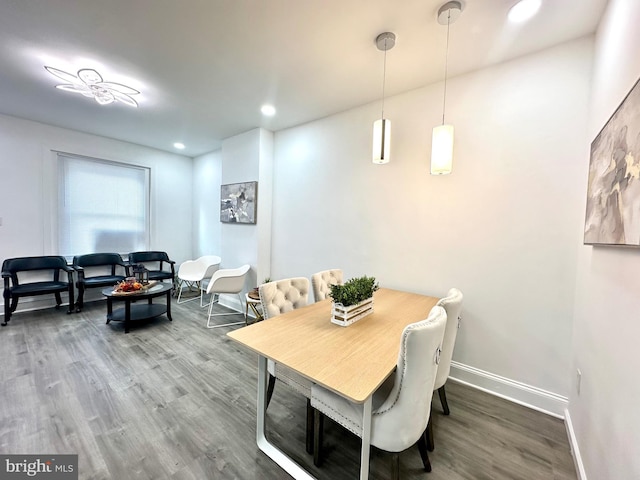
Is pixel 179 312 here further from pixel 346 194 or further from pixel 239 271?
pixel 346 194

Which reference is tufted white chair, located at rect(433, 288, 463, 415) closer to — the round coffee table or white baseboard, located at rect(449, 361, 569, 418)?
white baseboard, located at rect(449, 361, 569, 418)

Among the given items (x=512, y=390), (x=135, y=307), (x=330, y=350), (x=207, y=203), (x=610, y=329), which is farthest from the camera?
(x=207, y=203)

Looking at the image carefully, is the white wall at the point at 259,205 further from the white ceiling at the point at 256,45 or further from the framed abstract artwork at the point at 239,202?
the white ceiling at the point at 256,45

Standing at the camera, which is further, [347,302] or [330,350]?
[347,302]

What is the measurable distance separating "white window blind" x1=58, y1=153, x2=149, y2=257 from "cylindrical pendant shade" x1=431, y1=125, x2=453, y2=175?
211 inches

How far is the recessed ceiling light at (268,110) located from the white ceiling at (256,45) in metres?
0.12

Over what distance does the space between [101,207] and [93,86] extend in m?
2.73

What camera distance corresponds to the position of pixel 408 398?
42.0 inches

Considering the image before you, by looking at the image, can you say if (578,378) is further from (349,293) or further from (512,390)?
(349,293)

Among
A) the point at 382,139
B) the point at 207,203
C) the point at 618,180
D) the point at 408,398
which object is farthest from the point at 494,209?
the point at 207,203

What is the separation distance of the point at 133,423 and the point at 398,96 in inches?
143

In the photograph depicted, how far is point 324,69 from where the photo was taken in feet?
7.33

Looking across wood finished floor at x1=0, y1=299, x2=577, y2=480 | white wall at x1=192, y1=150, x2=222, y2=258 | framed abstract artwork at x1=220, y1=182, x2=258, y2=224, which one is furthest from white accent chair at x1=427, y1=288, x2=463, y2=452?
white wall at x1=192, y1=150, x2=222, y2=258

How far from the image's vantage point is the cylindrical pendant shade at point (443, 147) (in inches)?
67.4
